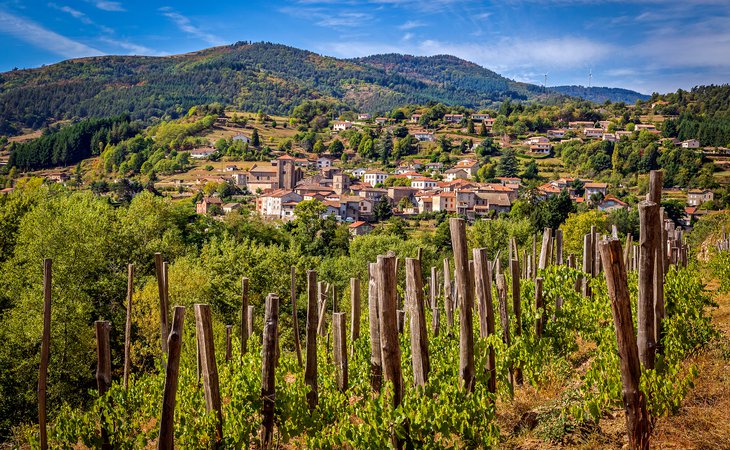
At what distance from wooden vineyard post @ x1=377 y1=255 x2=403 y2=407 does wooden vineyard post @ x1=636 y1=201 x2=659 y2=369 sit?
6.72 feet

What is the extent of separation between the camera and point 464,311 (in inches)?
239

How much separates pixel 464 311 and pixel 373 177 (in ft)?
341

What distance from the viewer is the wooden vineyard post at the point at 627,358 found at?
455 centimetres

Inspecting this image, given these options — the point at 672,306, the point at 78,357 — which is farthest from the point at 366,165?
the point at 672,306

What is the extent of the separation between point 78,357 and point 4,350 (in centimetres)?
183

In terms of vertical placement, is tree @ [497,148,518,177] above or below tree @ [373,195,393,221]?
above

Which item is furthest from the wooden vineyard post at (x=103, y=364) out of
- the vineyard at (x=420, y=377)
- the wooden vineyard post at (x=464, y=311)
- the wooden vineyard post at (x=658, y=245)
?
the wooden vineyard post at (x=658, y=245)

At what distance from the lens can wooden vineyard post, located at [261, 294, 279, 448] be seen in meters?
5.93

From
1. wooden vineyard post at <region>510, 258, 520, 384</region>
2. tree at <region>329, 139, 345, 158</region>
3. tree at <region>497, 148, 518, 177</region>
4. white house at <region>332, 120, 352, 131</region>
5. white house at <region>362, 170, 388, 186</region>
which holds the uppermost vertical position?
white house at <region>332, 120, 352, 131</region>

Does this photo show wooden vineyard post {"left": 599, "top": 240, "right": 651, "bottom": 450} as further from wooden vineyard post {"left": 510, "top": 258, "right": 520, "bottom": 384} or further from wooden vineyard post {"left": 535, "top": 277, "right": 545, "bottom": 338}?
wooden vineyard post {"left": 535, "top": 277, "right": 545, "bottom": 338}

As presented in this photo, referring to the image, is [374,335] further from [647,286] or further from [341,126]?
[341,126]

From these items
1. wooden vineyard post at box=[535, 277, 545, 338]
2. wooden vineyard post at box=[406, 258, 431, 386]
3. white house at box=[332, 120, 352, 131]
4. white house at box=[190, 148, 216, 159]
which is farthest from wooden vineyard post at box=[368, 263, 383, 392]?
white house at box=[332, 120, 352, 131]

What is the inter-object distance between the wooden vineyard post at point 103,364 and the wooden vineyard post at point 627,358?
460 centimetres

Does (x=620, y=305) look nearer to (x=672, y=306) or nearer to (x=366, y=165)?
(x=672, y=306)
